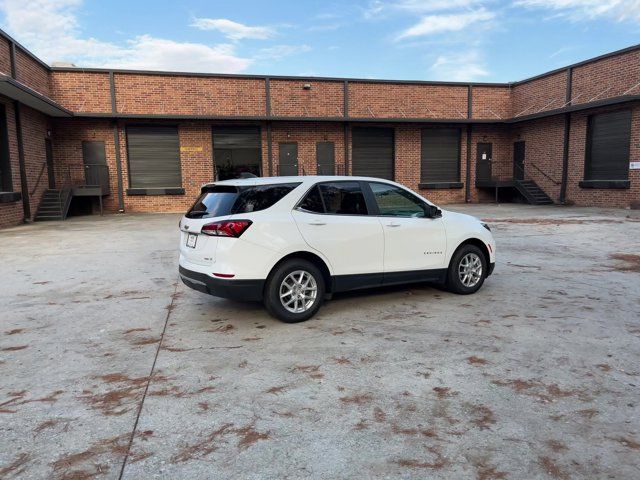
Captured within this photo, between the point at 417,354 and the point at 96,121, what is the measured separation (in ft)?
65.9

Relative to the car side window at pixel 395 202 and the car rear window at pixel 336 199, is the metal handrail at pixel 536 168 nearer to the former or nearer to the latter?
the car side window at pixel 395 202

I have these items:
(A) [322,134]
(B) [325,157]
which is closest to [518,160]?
(B) [325,157]

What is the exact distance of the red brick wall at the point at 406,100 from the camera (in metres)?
22.7

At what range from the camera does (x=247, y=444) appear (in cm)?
289

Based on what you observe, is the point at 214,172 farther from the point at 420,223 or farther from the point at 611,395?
the point at 611,395

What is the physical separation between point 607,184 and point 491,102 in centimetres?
730

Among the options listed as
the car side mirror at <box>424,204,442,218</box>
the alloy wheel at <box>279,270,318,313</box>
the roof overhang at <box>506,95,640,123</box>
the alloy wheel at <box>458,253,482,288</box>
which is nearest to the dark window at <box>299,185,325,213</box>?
the alloy wheel at <box>279,270,318,313</box>

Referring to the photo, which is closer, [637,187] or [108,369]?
[108,369]

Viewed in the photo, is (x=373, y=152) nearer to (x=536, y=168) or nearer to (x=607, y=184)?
(x=536, y=168)

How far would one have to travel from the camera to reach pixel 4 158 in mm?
15719

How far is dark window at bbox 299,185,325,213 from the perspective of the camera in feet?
17.5

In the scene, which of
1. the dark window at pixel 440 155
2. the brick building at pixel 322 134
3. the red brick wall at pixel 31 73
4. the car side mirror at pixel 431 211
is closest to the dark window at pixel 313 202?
the car side mirror at pixel 431 211

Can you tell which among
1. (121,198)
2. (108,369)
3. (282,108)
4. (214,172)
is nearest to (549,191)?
(282,108)

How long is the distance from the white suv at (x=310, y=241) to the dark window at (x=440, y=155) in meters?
18.6
